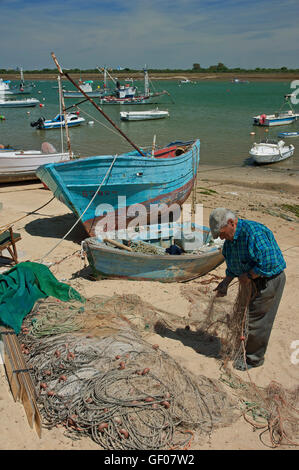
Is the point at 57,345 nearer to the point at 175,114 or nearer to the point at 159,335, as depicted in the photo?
the point at 159,335

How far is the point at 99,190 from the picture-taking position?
789 centimetres

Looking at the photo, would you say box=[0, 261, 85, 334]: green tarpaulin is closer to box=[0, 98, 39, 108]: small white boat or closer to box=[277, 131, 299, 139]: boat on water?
box=[277, 131, 299, 139]: boat on water

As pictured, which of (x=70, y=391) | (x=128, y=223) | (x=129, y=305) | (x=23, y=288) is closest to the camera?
(x=70, y=391)

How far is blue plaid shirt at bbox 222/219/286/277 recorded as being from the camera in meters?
3.74

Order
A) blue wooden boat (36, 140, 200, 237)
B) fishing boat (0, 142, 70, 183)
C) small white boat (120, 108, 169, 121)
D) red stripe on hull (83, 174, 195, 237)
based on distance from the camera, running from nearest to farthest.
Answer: blue wooden boat (36, 140, 200, 237) → red stripe on hull (83, 174, 195, 237) → fishing boat (0, 142, 70, 183) → small white boat (120, 108, 169, 121)

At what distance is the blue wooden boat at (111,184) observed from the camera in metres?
7.54

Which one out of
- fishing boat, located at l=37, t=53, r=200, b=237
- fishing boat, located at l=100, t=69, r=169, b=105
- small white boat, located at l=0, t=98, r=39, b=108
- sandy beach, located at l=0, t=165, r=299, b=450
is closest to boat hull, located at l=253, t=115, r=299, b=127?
sandy beach, located at l=0, t=165, r=299, b=450

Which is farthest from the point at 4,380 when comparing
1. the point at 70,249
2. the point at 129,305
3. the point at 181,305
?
the point at 70,249

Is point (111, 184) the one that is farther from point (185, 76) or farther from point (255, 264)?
point (185, 76)

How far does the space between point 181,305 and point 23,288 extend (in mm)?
2458

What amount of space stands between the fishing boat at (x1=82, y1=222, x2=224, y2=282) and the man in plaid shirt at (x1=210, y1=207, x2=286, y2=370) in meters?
2.08

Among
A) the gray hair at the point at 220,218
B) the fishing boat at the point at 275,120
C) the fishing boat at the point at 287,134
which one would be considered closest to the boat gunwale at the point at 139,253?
the gray hair at the point at 220,218

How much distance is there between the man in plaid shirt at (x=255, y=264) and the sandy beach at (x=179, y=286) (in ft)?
2.11

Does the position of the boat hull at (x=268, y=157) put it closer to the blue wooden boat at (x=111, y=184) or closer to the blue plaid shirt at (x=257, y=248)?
the blue wooden boat at (x=111, y=184)
